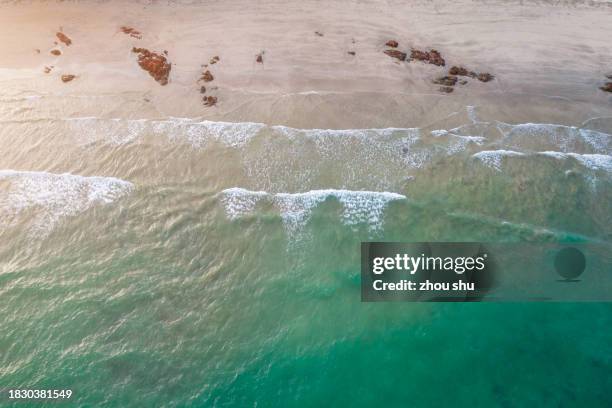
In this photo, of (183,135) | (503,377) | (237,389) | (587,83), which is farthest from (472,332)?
(587,83)

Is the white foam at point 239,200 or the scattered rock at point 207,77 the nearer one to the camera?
the white foam at point 239,200

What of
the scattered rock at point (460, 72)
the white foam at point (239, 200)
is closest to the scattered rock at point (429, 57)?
the scattered rock at point (460, 72)

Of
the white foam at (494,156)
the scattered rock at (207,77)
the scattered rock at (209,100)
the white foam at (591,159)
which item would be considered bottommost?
the white foam at (591,159)

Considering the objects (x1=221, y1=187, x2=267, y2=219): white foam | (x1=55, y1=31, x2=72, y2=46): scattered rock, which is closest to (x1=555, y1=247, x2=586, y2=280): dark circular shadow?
(x1=221, y1=187, x2=267, y2=219): white foam

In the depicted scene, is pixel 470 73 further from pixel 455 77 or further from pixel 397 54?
pixel 397 54

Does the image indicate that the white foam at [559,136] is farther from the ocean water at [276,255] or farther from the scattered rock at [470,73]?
the scattered rock at [470,73]

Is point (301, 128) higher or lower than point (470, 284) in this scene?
higher

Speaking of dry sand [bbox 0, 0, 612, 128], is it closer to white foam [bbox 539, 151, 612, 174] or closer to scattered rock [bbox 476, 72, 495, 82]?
scattered rock [bbox 476, 72, 495, 82]

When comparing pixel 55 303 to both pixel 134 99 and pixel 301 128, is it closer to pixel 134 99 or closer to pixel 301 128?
pixel 134 99
